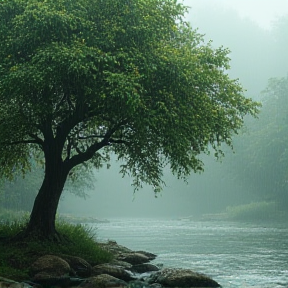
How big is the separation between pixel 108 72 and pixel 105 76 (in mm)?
1193

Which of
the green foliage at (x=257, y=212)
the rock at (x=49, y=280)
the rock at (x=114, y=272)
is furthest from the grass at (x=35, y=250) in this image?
the green foliage at (x=257, y=212)

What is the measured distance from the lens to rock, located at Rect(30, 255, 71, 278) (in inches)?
805

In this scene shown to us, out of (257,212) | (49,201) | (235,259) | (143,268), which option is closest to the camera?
(143,268)

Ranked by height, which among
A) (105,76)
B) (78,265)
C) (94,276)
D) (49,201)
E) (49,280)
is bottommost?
(49,280)

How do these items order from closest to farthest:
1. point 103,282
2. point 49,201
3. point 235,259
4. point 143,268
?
point 103,282 → point 143,268 → point 49,201 → point 235,259

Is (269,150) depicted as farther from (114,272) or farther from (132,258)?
(114,272)

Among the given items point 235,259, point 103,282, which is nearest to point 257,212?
point 235,259

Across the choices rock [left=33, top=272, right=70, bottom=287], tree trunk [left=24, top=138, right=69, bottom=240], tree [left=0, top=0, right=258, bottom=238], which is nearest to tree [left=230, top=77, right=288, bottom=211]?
tree [left=0, top=0, right=258, bottom=238]

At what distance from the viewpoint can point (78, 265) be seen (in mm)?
22297

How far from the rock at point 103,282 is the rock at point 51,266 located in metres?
1.64

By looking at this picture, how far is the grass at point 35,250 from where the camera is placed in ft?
66.8

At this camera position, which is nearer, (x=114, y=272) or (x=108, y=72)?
(x=108, y=72)

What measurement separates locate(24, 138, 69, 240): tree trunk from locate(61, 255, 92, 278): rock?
6.76 feet

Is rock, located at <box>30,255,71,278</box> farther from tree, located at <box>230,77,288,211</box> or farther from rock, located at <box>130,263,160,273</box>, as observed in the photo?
tree, located at <box>230,77,288,211</box>
